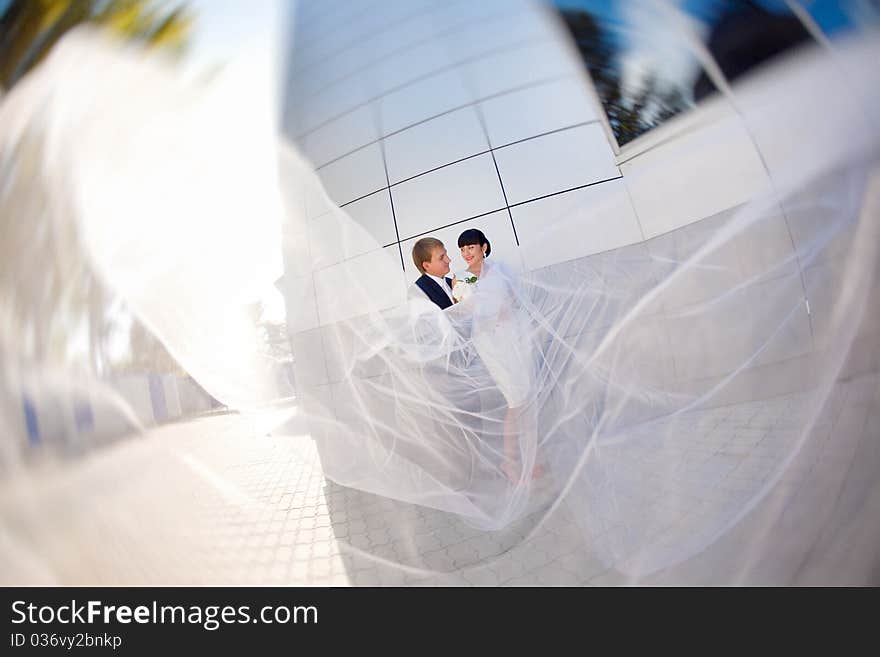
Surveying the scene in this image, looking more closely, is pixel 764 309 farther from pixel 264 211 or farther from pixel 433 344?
pixel 264 211

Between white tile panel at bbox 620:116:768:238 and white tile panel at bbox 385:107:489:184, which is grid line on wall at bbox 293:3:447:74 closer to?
white tile panel at bbox 385:107:489:184

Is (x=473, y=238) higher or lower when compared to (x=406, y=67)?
lower

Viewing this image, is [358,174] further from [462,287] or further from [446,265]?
[462,287]

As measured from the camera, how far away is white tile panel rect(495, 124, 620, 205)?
5.26 ft

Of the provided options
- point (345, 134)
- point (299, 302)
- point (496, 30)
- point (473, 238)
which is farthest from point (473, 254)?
point (496, 30)

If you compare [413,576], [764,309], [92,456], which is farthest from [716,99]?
[92,456]

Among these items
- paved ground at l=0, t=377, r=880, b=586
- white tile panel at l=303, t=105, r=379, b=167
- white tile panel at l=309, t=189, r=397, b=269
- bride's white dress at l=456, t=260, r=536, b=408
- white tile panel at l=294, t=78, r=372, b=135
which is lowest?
paved ground at l=0, t=377, r=880, b=586

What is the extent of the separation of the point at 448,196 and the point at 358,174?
48 cm

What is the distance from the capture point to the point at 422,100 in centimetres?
162

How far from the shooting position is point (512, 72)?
1666mm

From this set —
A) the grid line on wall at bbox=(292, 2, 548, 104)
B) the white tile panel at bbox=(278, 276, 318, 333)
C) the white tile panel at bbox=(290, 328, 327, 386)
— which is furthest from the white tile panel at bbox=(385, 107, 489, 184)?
the white tile panel at bbox=(290, 328, 327, 386)

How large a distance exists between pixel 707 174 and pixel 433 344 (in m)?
1.28

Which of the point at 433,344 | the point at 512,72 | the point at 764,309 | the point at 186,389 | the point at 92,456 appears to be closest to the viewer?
the point at 92,456
